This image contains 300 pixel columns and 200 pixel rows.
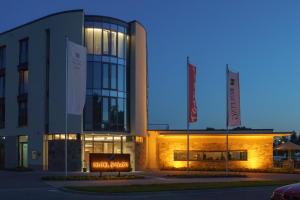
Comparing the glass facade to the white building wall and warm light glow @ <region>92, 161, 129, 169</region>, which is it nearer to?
the white building wall

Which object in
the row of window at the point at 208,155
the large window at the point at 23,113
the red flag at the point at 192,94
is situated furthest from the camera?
the row of window at the point at 208,155

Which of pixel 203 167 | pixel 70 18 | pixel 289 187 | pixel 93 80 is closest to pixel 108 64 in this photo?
pixel 93 80

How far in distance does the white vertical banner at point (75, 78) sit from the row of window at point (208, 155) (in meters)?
18.2

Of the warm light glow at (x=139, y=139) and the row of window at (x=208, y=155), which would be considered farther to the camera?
the row of window at (x=208, y=155)

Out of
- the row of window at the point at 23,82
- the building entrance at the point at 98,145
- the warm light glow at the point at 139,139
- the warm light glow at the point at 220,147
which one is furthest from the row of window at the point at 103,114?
the row of window at the point at 23,82

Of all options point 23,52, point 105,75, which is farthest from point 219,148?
point 23,52

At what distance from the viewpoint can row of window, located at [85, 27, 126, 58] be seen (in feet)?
144

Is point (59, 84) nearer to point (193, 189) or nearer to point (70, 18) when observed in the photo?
point (70, 18)

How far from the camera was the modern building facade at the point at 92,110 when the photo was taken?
142ft

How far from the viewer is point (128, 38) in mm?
46219

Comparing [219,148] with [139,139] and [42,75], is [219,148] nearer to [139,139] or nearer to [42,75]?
[139,139]

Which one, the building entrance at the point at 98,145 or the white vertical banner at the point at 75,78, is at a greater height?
the white vertical banner at the point at 75,78

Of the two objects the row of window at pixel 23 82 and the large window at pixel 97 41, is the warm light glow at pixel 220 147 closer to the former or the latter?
the large window at pixel 97 41

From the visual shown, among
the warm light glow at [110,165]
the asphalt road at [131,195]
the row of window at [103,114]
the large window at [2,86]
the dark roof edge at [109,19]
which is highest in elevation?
the dark roof edge at [109,19]
